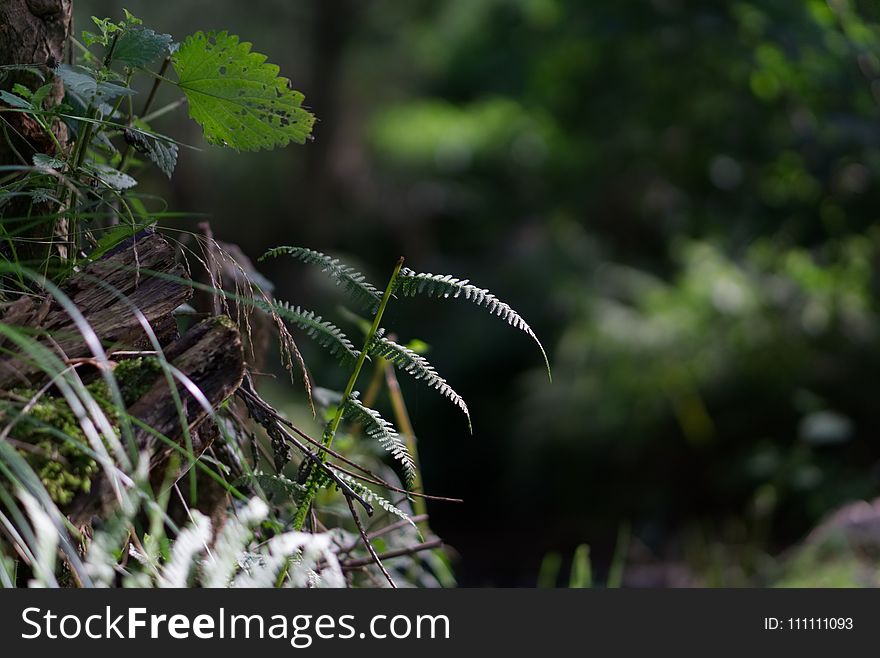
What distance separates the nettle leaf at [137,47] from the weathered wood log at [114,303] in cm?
23

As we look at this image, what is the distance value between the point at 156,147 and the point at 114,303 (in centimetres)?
29

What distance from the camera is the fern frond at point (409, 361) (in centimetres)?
111

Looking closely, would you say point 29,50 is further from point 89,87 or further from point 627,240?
point 627,240

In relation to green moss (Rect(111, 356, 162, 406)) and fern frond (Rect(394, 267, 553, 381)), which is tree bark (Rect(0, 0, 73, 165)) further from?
fern frond (Rect(394, 267, 553, 381))

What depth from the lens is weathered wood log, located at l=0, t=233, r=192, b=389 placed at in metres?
1.03

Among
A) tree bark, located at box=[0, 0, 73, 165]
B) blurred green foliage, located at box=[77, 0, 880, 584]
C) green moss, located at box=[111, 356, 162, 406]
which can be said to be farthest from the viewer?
blurred green foliage, located at box=[77, 0, 880, 584]

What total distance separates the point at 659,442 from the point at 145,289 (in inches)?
204

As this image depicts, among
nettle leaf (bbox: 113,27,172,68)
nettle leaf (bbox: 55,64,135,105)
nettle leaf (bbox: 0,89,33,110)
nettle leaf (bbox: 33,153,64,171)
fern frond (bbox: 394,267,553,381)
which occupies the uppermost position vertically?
nettle leaf (bbox: 113,27,172,68)

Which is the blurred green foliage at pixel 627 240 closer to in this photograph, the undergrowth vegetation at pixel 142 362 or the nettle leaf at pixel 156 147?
the undergrowth vegetation at pixel 142 362

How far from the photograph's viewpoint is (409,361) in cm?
114

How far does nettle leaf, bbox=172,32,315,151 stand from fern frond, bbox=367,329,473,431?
319 millimetres

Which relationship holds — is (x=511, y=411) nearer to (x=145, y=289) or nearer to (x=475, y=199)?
(x=475, y=199)

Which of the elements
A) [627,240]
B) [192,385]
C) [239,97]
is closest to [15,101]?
[239,97]

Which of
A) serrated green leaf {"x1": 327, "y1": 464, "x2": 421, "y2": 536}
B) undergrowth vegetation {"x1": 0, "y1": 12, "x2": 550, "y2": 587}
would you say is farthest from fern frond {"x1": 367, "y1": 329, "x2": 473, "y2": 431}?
serrated green leaf {"x1": 327, "y1": 464, "x2": 421, "y2": 536}
